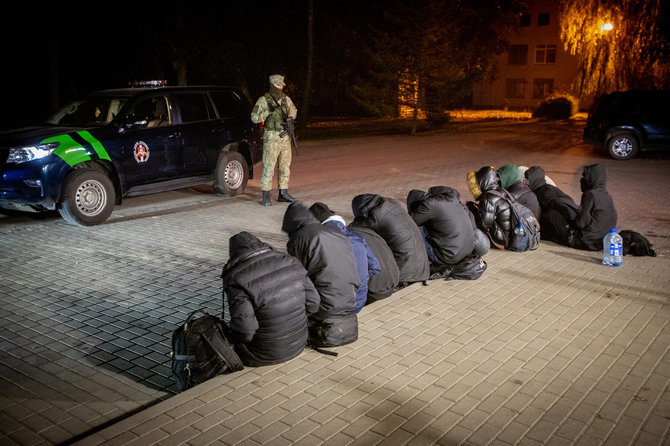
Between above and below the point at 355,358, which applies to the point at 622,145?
above

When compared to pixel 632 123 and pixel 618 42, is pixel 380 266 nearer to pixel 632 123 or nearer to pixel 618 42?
pixel 632 123

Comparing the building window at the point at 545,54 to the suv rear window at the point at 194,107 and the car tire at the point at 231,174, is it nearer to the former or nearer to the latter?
the car tire at the point at 231,174

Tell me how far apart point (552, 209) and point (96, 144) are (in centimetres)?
687

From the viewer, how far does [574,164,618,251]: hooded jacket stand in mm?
7801

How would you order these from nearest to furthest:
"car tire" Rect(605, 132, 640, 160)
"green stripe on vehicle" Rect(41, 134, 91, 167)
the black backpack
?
1. the black backpack
2. "green stripe on vehicle" Rect(41, 134, 91, 167)
3. "car tire" Rect(605, 132, 640, 160)

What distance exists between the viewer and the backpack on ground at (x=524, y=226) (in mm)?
7801

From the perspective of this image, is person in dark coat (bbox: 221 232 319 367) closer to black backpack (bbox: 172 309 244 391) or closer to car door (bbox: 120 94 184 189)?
black backpack (bbox: 172 309 244 391)

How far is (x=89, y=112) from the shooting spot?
10703mm

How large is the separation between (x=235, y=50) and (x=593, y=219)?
2209 centimetres

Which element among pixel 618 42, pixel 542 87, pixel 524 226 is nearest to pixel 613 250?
pixel 524 226

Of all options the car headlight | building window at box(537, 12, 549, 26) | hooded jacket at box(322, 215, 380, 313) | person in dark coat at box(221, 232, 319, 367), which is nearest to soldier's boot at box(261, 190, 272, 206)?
the car headlight

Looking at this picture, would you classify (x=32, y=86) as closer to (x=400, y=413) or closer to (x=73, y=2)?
(x=73, y=2)

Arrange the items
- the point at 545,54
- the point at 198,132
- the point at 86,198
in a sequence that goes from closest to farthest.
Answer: the point at 86,198 < the point at 198,132 < the point at 545,54

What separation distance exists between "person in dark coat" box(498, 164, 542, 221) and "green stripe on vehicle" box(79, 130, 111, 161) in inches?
Result: 238
